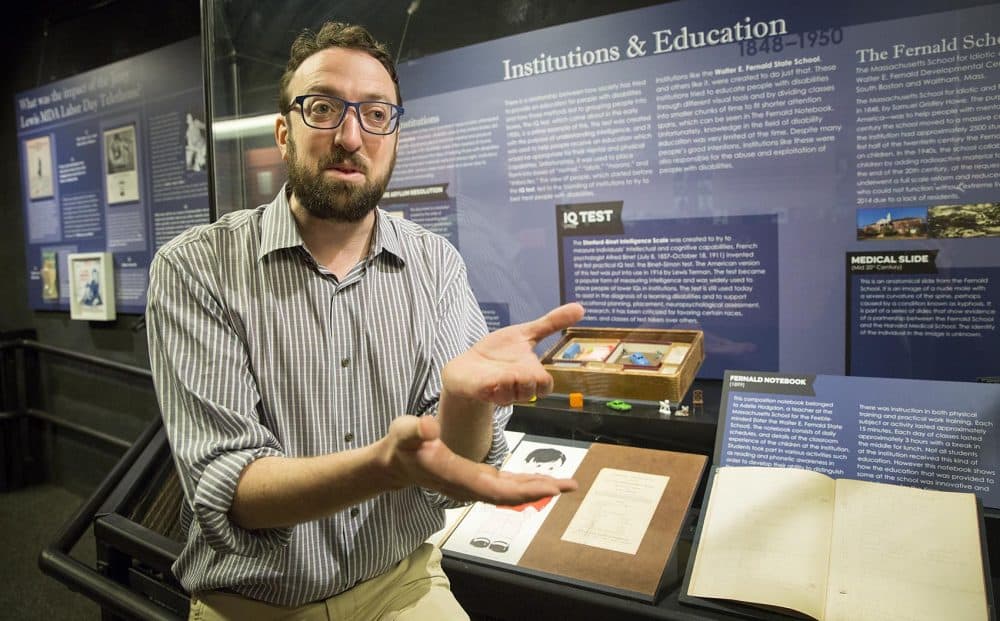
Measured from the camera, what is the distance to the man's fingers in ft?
3.49

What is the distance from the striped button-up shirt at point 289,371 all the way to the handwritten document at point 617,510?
37cm

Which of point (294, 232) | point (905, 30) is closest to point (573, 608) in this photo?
point (294, 232)

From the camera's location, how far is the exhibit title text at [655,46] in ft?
5.65

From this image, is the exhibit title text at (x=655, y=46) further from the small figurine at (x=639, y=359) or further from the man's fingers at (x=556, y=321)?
the man's fingers at (x=556, y=321)

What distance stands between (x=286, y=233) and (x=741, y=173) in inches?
46.1

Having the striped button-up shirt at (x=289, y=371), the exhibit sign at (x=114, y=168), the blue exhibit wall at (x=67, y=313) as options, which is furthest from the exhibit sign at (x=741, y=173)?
the blue exhibit wall at (x=67, y=313)

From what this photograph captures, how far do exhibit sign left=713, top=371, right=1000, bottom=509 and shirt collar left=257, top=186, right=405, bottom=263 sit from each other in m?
0.98

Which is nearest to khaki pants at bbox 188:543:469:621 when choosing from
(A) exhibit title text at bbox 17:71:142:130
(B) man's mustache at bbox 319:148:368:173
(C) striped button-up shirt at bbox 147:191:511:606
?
(C) striped button-up shirt at bbox 147:191:511:606

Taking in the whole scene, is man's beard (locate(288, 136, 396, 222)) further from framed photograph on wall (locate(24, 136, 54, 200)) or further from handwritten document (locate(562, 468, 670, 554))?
framed photograph on wall (locate(24, 136, 54, 200))

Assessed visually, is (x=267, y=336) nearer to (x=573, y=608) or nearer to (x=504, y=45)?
(x=573, y=608)

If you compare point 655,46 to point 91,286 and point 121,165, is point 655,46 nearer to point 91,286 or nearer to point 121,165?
point 121,165

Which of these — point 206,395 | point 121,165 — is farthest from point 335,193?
point 121,165

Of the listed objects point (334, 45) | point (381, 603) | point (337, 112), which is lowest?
point (381, 603)

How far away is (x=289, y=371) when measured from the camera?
133 centimetres
